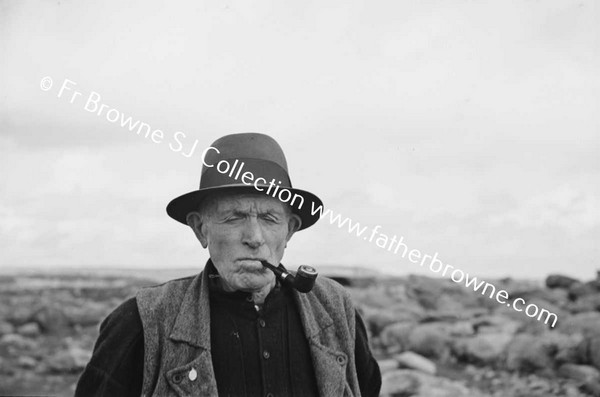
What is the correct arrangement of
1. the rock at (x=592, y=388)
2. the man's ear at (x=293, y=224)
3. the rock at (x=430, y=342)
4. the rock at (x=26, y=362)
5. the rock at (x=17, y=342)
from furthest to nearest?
the rock at (x=430, y=342), the rock at (x=17, y=342), the rock at (x=26, y=362), the rock at (x=592, y=388), the man's ear at (x=293, y=224)

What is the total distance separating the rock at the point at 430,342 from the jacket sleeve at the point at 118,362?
5.56m

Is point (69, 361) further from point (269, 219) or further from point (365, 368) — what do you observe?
point (269, 219)

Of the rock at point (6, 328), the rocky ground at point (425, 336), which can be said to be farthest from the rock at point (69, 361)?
the rock at point (6, 328)

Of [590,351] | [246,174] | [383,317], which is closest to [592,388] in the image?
[590,351]

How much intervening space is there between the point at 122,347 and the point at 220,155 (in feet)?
2.83

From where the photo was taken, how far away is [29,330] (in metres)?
7.81

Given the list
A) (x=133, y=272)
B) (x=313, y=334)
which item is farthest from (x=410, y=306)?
(x=313, y=334)

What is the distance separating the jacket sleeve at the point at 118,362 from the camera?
256 cm

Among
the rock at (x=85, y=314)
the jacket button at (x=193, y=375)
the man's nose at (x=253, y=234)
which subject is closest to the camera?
the jacket button at (x=193, y=375)

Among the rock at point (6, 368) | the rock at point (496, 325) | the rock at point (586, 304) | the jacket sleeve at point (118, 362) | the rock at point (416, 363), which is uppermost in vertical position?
the rock at point (586, 304)

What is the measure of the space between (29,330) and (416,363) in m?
4.39

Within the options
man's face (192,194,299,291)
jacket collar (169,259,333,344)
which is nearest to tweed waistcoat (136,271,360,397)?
jacket collar (169,259,333,344)

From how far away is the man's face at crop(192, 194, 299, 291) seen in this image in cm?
269

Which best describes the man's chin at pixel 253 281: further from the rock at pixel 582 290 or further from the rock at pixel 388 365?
the rock at pixel 582 290
